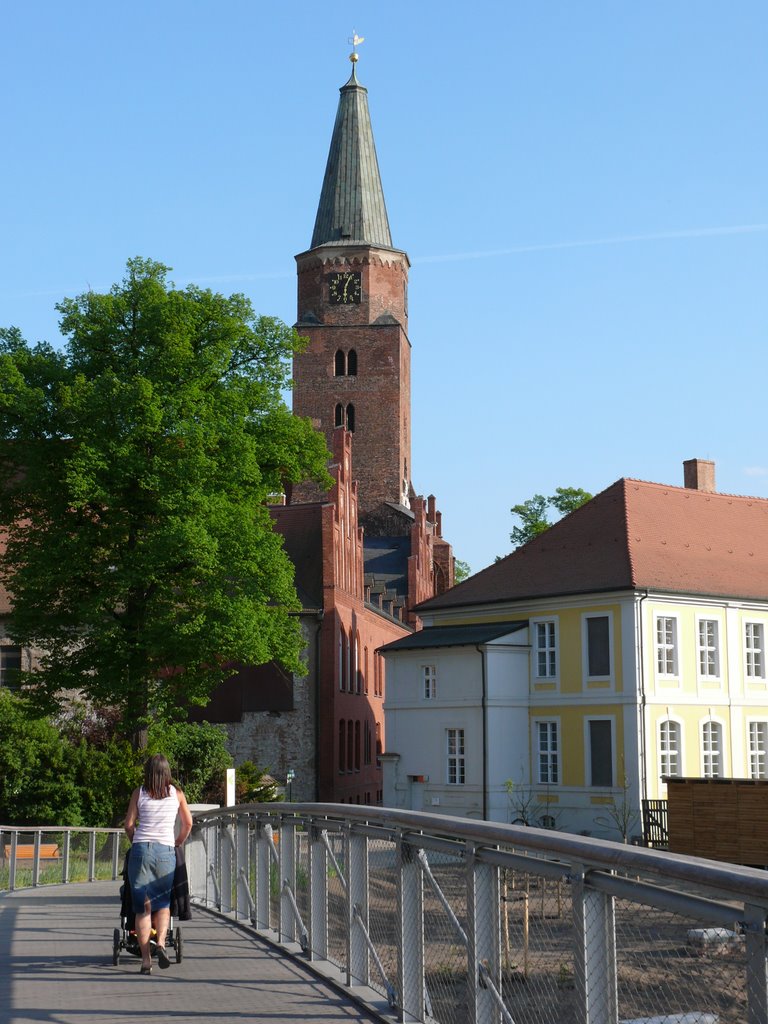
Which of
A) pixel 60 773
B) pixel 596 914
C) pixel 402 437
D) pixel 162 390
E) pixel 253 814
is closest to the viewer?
pixel 596 914

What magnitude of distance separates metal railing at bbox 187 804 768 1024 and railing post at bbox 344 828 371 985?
1 cm

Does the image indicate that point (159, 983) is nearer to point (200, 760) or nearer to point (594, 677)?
point (594, 677)

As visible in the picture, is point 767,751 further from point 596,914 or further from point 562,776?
point 596,914

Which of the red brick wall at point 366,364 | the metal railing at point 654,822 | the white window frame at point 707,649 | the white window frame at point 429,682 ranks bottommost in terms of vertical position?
the metal railing at point 654,822

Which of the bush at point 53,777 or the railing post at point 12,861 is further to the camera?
the bush at point 53,777

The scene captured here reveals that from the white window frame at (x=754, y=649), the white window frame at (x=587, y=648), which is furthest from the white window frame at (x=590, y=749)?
the white window frame at (x=754, y=649)

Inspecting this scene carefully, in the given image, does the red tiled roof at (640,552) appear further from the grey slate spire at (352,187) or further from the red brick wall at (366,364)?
the grey slate spire at (352,187)

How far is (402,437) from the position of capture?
7906 cm

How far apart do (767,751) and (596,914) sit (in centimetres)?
3449

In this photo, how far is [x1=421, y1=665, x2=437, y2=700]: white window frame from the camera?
40031 mm

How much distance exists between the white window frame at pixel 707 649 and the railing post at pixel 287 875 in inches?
1086

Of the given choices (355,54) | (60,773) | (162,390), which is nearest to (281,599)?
(162,390)

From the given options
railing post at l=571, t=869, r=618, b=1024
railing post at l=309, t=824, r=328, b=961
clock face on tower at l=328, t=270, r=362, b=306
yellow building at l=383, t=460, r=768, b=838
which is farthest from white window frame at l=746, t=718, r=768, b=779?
clock face on tower at l=328, t=270, r=362, b=306

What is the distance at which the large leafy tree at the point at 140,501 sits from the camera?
29.0 meters
